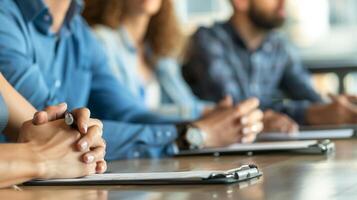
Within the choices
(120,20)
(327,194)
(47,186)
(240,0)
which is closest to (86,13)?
(120,20)

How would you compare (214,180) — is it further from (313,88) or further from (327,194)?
(313,88)

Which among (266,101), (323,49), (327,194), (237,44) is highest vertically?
(323,49)

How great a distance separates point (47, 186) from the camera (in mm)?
1132

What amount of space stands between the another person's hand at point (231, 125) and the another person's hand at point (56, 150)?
0.64 m

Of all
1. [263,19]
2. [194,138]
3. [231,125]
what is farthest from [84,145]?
[263,19]

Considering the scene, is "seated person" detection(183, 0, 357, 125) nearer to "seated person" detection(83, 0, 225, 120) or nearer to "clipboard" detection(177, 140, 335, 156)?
"seated person" detection(83, 0, 225, 120)

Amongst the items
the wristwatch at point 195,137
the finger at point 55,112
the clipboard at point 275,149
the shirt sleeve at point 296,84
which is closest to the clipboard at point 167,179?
the finger at point 55,112

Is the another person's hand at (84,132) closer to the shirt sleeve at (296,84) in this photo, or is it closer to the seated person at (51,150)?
the seated person at (51,150)

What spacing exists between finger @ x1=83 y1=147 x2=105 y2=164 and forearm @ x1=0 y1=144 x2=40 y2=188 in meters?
0.09

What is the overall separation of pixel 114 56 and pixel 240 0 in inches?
33.6

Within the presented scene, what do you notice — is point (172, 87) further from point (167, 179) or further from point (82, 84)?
point (167, 179)

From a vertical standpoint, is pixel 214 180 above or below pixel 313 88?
below

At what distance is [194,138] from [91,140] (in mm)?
582

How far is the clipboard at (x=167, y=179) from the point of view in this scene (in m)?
1.09
